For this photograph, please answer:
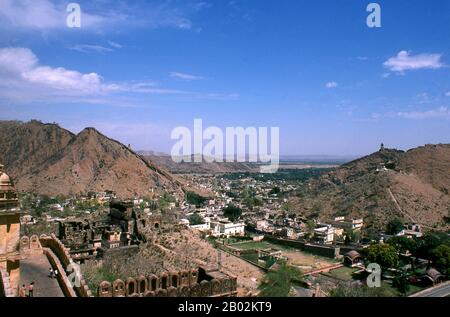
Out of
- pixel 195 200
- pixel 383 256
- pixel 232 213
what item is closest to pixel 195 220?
pixel 232 213

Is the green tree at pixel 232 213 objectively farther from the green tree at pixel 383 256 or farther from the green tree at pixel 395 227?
the green tree at pixel 383 256

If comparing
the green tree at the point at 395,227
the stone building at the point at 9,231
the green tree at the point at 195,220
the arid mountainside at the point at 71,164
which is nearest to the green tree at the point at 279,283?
the stone building at the point at 9,231

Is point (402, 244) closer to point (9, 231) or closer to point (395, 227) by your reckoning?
point (395, 227)

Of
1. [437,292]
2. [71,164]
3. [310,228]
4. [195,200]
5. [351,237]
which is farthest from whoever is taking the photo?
[71,164]

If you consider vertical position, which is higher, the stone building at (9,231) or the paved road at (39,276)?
the stone building at (9,231)

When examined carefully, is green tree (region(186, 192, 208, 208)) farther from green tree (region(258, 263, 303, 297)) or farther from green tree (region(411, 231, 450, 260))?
green tree (region(258, 263, 303, 297))
